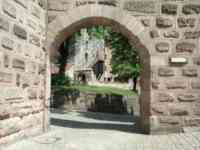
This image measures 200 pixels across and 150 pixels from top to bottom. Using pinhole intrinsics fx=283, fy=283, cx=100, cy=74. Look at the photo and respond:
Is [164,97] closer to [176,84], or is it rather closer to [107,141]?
[176,84]

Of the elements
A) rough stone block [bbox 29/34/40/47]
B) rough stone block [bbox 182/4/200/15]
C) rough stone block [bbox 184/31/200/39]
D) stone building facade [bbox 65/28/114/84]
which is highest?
stone building facade [bbox 65/28/114/84]

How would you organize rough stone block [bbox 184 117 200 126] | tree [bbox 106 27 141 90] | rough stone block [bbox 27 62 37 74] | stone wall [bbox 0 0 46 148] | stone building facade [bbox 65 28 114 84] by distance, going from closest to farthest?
stone wall [bbox 0 0 46 148] → rough stone block [bbox 27 62 37 74] → rough stone block [bbox 184 117 200 126] → tree [bbox 106 27 141 90] → stone building facade [bbox 65 28 114 84]

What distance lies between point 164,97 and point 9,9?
331cm

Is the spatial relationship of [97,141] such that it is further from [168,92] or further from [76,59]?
[76,59]

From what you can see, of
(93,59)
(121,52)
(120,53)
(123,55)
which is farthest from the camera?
(93,59)

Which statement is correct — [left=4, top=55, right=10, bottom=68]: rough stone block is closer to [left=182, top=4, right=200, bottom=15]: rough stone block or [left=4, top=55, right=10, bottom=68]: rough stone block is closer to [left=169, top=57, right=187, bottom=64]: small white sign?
[left=169, top=57, right=187, bottom=64]: small white sign

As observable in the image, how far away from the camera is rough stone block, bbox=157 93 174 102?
18.4 ft

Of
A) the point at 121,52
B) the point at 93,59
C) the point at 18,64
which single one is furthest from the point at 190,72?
the point at 93,59

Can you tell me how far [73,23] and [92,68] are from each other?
87.5 feet

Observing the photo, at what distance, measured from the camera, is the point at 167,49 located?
18.7ft

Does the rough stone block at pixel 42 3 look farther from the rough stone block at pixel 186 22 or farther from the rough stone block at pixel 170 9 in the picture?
the rough stone block at pixel 186 22

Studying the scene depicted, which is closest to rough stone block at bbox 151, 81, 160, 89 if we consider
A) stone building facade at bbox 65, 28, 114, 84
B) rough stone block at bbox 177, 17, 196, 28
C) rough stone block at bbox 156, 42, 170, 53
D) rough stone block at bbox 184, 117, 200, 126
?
rough stone block at bbox 156, 42, 170, 53

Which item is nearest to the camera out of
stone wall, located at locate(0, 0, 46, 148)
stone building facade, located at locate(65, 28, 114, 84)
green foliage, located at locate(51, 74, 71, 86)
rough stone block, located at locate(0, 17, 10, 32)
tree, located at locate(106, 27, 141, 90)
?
rough stone block, located at locate(0, 17, 10, 32)

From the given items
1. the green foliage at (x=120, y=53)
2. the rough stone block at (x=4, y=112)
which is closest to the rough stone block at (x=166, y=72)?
the rough stone block at (x=4, y=112)
